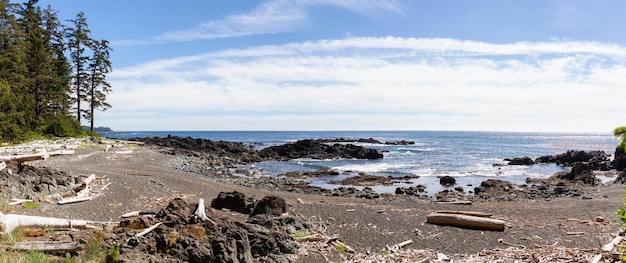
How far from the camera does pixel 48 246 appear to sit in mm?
6586

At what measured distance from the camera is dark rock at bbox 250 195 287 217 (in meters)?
11.7

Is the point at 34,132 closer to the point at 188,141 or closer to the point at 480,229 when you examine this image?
the point at 188,141

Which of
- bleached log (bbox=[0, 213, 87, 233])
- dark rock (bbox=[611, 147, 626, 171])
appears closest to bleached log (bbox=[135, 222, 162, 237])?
bleached log (bbox=[0, 213, 87, 233])

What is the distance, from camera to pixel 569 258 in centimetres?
753

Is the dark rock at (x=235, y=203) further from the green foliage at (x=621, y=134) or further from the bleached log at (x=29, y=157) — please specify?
the bleached log at (x=29, y=157)

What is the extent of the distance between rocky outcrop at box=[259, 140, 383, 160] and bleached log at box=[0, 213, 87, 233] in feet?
141

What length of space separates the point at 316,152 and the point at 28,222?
161ft

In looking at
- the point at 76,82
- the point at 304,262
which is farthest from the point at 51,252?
the point at 76,82

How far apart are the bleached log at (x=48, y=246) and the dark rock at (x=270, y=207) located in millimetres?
5563

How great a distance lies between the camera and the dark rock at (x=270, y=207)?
461 inches

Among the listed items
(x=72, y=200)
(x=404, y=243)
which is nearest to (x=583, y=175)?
(x=404, y=243)

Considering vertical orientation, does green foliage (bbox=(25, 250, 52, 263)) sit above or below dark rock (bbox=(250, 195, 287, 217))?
above

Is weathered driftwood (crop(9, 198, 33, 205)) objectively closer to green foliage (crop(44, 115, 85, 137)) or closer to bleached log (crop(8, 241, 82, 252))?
bleached log (crop(8, 241, 82, 252))

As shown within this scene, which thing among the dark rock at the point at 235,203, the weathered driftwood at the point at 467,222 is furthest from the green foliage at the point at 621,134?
the dark rock at the point at 235,203
